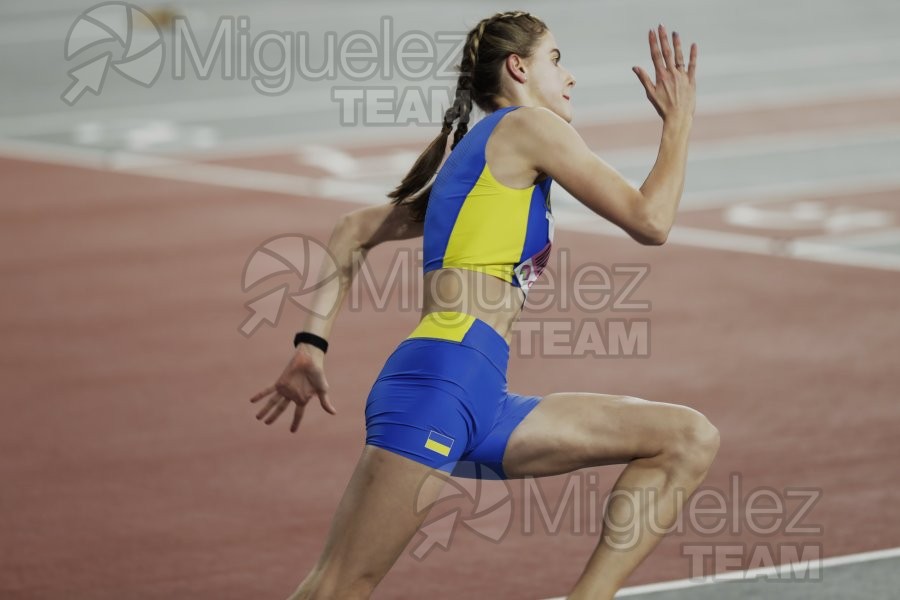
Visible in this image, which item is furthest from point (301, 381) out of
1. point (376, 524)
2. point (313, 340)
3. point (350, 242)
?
point (376, 524)

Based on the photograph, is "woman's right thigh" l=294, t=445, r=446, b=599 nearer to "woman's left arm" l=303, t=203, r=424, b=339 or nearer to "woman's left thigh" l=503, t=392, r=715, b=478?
"woman's left thigh" l=503, t=392, r=715, b=478

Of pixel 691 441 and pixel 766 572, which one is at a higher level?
pixel 691 441

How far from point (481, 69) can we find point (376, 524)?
4.68 feet

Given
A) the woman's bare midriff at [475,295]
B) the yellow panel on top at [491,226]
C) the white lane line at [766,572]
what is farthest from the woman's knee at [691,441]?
the white lane line at [766,572]

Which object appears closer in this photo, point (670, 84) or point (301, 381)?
point (670, 84)

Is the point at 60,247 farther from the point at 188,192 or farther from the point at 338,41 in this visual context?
the point at 338,41

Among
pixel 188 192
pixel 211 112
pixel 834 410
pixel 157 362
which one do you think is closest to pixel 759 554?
pixel 834 410

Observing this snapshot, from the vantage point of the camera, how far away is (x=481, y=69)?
15.9 feet

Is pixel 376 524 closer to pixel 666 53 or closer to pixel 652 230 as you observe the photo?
pixel 652 230

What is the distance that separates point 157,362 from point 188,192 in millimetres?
4285

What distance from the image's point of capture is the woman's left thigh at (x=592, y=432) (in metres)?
4.57

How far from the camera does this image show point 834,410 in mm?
8023

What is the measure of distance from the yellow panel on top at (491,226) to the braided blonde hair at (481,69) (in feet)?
1.06

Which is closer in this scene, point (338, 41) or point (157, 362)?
point (157, 362)
